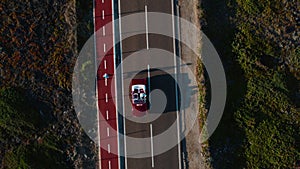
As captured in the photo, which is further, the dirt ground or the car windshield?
the car windshield

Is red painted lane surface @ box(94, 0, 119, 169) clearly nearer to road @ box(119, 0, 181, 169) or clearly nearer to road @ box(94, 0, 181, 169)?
road @ box(94, 0, 181, 169)

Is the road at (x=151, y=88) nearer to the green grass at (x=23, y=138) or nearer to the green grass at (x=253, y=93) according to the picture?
the green grass at (x=253, y=93)

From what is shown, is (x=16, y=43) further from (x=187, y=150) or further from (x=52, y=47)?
(x=187, y=150)

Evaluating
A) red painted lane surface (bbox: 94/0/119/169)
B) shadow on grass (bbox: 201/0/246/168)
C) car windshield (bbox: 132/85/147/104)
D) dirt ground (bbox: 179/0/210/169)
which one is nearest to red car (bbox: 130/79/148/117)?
car windshield (bbox: 132/85/147/104)

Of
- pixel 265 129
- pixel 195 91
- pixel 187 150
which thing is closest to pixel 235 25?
pixel 195 91

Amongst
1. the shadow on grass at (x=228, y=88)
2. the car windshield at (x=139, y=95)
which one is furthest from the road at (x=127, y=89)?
the shadow on grass at (x=228, y=88)

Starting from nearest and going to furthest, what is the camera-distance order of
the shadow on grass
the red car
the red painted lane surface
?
1. the shadow on grass
2. the red car
3. the red painted lane surface

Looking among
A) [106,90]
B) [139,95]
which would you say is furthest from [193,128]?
[106,90]
